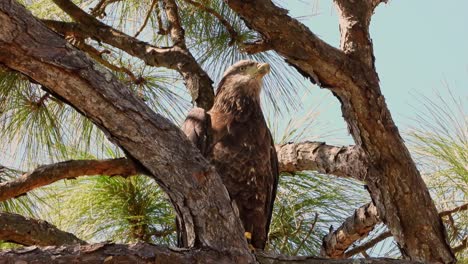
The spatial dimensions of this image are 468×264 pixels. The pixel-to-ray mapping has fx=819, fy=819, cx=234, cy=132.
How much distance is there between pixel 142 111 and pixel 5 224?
0.85 meters

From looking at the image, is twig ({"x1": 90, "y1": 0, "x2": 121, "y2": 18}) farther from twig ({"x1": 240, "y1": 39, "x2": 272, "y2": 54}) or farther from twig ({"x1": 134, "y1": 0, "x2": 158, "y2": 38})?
twig ({"x1": 240, "y1": 39, "x2": 272, "y2": 54})

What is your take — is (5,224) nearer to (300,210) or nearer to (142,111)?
(142,111)

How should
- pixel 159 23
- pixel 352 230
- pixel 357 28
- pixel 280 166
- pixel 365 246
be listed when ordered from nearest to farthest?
pixel 357 28, pixel 352 230, pixel 365 246, pixel 280 166, pixel 159 23

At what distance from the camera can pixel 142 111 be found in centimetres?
190

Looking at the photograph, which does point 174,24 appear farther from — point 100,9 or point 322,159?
point 322,159

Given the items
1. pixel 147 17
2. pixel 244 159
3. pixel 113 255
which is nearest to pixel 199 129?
pixel 244 159

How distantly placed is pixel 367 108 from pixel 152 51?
1176 millimetres

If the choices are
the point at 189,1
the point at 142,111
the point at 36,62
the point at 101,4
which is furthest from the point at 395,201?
the point at 101,4

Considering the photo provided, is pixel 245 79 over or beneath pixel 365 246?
over

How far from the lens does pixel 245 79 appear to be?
11.7ft

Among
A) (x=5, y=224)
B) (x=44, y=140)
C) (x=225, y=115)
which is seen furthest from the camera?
(x=44, y=140)

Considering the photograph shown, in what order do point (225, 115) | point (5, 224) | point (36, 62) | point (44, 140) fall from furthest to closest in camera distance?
point (44, 140), point (225, 115), point (5, 224), point (36, 62)

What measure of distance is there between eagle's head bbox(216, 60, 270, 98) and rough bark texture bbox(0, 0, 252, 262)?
1.58 metres

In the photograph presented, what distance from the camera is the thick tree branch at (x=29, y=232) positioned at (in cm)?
253
